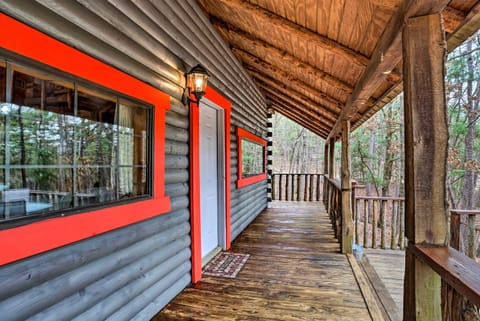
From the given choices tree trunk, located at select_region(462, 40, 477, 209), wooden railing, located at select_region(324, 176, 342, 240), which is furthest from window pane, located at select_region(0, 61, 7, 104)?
tree trunk, located at select_region(462, 40, 477, 209)

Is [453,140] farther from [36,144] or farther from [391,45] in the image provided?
[36,144]

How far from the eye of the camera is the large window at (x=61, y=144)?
3.89 ft

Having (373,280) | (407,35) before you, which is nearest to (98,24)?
(407,35)

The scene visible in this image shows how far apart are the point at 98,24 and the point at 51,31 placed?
353 millimetres

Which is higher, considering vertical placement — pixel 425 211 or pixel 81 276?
pixel 425 211

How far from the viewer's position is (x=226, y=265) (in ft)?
10.6

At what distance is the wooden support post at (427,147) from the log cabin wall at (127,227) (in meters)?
1.76

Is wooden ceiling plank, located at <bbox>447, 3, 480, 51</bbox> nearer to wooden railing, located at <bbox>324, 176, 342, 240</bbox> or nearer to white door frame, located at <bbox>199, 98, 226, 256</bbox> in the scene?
white door frame, located at <bbox>199, 98, 226, 256</bbox>

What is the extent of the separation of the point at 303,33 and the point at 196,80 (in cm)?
113

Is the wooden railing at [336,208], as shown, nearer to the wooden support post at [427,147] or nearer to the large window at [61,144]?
the wooden support post at [427,147]

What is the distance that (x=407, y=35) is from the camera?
1365 millimetres

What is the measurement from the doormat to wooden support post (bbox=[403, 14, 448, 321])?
199 cm

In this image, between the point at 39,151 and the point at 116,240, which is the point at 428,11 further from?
the point at 116,240

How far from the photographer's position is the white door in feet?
11.0
